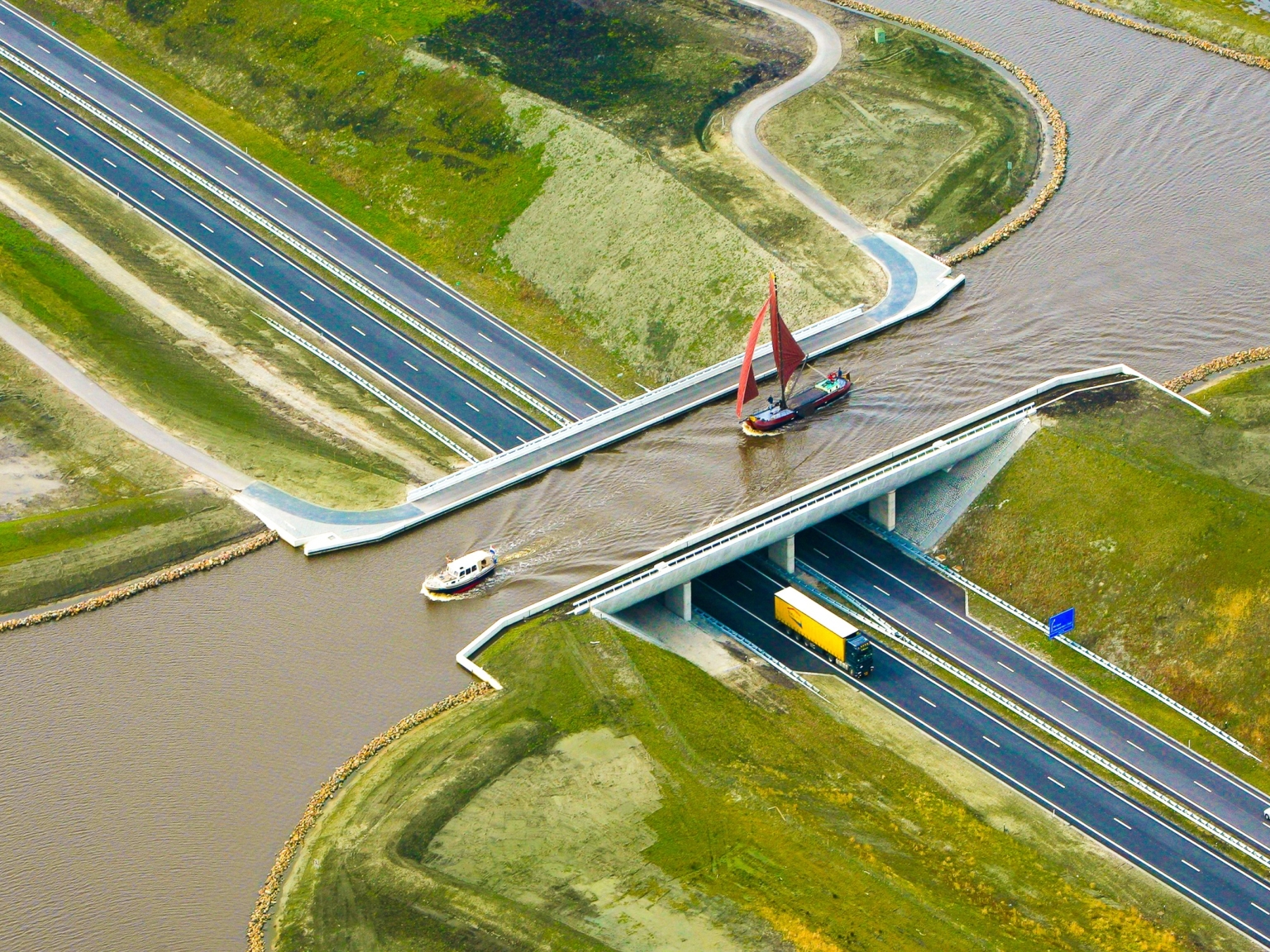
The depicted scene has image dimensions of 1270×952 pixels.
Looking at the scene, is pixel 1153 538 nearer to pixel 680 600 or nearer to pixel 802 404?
pixel 802 404

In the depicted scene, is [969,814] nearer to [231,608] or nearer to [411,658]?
Answer: [411,658]

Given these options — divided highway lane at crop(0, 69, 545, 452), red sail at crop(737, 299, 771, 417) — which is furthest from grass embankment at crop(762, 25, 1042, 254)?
divided highway lane at crop(0, 69, 545, 452)

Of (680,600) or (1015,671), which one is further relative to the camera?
(680,600)

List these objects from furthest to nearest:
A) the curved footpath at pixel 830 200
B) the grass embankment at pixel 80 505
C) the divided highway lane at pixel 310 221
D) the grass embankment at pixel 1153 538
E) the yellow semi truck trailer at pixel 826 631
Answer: the divided highway lane at pixel 310 221 → the curved footpath at pixel 830 200 → the grass embankment at pixel 80 505 → the yellow semi truck trailer at pixel 826 631 → the grass embankment at pixel 1153 538

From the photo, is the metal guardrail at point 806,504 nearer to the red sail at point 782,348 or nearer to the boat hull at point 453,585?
the boat hull at point 453,585

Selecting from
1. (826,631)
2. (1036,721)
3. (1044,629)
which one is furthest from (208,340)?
(1036,721)

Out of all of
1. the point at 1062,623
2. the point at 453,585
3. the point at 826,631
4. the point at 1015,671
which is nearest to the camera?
the point at 453,585

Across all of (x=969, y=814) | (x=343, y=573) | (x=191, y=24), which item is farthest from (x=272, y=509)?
(x=191, y=24)

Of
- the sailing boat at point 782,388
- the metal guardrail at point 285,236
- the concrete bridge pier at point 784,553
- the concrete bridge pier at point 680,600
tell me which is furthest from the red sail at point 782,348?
the metal guardrail at point 285,236
